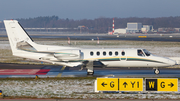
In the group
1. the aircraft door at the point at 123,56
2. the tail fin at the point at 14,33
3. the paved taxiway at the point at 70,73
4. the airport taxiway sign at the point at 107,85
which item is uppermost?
the tail fin at the point at 14,33

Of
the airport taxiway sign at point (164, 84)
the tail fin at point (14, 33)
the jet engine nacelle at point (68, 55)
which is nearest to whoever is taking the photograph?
the airport taxiway sign at point (164, 84)

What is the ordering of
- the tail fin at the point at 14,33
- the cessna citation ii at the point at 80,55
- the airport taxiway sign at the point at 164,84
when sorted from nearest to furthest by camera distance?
the airport taxiway sign at the point at 164,84 → the cessna citation ii at the point at 80,55 → the tail fin at the point at 14,33

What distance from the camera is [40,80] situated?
1895 cm

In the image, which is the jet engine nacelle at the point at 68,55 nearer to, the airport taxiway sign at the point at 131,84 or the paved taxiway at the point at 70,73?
the paved taxiway at the point at 70,73

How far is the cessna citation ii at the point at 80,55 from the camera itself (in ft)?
70.8

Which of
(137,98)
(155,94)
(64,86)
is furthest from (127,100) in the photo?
(64,86)

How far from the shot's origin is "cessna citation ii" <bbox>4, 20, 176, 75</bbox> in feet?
70.8

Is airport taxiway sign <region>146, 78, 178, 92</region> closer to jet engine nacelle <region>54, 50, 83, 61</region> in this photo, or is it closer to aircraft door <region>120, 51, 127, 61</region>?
aircraft door <region>120, 51, 127, 61</region>

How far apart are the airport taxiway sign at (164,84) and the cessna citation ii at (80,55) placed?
25.4 feet

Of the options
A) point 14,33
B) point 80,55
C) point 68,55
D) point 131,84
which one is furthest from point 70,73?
point 131,84

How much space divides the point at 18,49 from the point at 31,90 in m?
7.31

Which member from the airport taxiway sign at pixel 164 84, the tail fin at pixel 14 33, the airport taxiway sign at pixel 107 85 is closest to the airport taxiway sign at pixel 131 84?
the airport taxiway sign at pixel 107 85

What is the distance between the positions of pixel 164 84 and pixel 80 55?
9.33 meters

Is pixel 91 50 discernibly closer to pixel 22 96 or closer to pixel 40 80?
pixel 40 80
